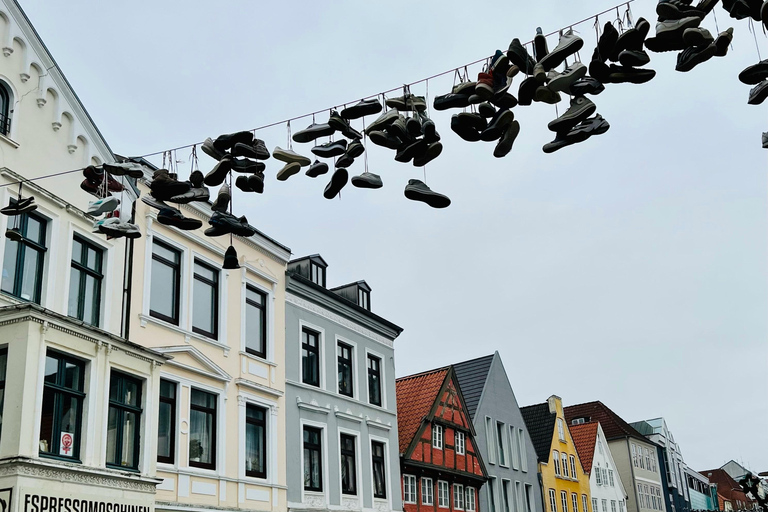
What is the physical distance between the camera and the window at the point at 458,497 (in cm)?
2753

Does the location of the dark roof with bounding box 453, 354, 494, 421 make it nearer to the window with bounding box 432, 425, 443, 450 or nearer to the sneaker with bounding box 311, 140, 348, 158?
A: the window with bounding box 432, 425, 443, 450

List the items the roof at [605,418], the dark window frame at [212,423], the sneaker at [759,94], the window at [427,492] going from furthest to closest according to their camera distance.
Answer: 1. the roof at [605,418]
2. the window at [427,492]
3. the dark window frame at [212,423]
4. the sneaker at [759,94]

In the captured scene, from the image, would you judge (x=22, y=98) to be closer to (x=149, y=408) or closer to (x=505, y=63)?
(x=149, y=408)

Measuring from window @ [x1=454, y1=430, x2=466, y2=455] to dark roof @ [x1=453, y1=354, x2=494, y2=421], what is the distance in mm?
1950

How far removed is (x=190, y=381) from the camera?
1708 centimetres

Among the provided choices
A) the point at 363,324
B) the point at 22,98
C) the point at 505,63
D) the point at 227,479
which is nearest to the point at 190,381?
the point at 227,479

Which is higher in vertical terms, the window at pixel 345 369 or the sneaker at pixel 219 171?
the window at pixel 345 369

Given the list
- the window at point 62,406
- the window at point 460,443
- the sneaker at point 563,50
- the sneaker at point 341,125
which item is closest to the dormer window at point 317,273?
the window at point 460,443

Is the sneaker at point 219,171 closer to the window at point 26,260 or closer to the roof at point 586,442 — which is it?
the window at point 26,260

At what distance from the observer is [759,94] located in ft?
22.9

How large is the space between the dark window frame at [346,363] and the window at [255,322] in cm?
313

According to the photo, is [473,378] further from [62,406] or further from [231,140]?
[231,140]

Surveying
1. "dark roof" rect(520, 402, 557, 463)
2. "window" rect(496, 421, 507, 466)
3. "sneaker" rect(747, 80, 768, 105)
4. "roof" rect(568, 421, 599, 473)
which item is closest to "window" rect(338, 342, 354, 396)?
"window" rect(496, 421, 507, 466)

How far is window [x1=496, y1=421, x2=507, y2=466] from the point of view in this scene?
32.2 m
